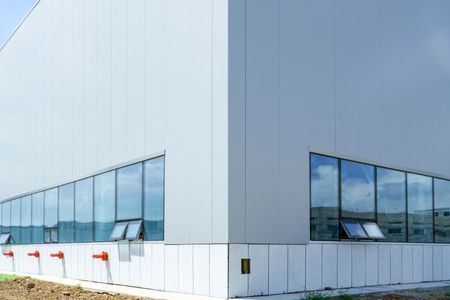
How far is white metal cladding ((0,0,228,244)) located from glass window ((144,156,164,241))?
1.27 feet

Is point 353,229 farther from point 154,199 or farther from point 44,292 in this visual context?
point 44,292

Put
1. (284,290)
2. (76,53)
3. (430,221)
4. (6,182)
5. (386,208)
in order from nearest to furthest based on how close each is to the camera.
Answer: (284,290) → (386,208) → (430,221) → (76,53) → (6,182)

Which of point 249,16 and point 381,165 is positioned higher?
point 249,16

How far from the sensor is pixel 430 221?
17.8m

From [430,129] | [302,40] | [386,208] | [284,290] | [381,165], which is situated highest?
Answer: [302,40]

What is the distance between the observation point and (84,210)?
1822 centimetres

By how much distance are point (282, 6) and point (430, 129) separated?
7.35m

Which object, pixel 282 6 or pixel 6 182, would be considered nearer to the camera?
pixel 282 6

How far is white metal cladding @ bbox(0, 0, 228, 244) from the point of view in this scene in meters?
12.0

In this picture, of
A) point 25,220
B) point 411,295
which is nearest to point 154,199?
Result: point 411,295

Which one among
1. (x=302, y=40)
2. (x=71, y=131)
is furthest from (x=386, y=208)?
(x=71, y=131)

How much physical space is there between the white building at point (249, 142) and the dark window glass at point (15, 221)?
4.89 metres

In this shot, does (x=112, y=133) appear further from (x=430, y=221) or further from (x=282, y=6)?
(x=430, y=221)

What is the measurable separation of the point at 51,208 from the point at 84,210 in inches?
152
